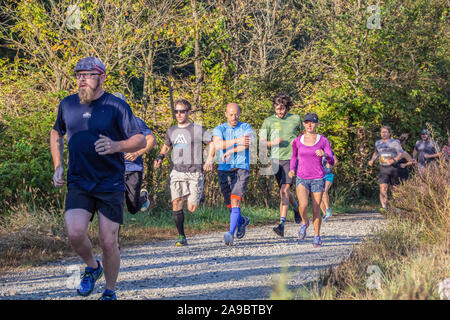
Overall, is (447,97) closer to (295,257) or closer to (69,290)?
(295,257)

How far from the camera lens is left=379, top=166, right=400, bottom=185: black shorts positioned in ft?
47.2

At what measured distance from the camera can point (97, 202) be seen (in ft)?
17.5

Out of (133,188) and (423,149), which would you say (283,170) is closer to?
(133,188)

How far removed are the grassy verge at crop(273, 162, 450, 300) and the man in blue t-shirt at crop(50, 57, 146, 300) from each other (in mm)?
1629

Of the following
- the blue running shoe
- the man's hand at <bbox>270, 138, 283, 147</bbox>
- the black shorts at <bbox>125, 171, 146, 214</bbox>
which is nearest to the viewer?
the blue running shoe

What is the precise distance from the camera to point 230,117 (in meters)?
9.60

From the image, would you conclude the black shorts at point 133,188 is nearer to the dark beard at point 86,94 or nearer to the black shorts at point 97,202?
the black shorts at point 97,202

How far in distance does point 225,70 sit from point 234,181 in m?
6.17

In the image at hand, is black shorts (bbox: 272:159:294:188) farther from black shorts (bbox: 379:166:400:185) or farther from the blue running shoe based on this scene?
the blue running shoe

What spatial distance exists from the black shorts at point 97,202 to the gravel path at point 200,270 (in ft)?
3.18

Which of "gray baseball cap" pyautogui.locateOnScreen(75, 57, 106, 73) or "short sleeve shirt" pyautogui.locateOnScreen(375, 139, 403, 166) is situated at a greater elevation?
"gray baseball cap" pyautogui.locateOnScreen(75, 57, 106, 73)

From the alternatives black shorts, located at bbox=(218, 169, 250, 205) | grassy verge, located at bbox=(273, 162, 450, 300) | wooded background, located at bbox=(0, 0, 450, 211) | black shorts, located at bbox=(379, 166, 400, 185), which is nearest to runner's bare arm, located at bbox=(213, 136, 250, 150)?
black shorts, located at bbox=(218, 169, 250, 205)

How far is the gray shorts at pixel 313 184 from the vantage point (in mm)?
9086
